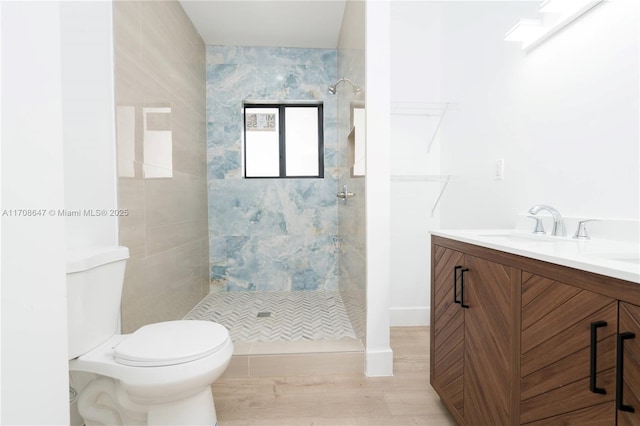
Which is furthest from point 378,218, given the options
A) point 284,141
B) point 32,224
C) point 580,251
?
point 284,141

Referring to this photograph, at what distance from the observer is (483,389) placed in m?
1.09

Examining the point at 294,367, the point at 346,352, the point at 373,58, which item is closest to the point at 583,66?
the point at 373,58

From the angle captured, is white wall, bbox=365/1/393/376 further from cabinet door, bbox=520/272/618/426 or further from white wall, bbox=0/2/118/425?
white wall, bbox=0/2/118/425

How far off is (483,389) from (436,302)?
45 cm

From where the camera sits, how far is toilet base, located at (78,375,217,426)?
1202 millimetres

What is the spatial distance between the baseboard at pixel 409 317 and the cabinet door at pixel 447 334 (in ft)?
3.26

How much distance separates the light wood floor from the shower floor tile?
331mm

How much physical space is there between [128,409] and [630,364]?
59.5 inches

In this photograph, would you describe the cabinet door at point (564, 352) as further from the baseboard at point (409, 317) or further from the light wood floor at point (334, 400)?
the baseboard at point (409, 317)

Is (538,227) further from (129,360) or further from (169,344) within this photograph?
(129,360)

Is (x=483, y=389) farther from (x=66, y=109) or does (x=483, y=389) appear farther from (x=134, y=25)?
(x=134, y=25)

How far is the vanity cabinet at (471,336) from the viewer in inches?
39.1

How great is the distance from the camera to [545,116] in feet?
4.74

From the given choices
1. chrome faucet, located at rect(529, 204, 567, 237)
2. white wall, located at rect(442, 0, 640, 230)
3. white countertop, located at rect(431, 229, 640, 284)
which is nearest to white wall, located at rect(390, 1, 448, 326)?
white wall, located at rect(442, 0, 640, 230)
